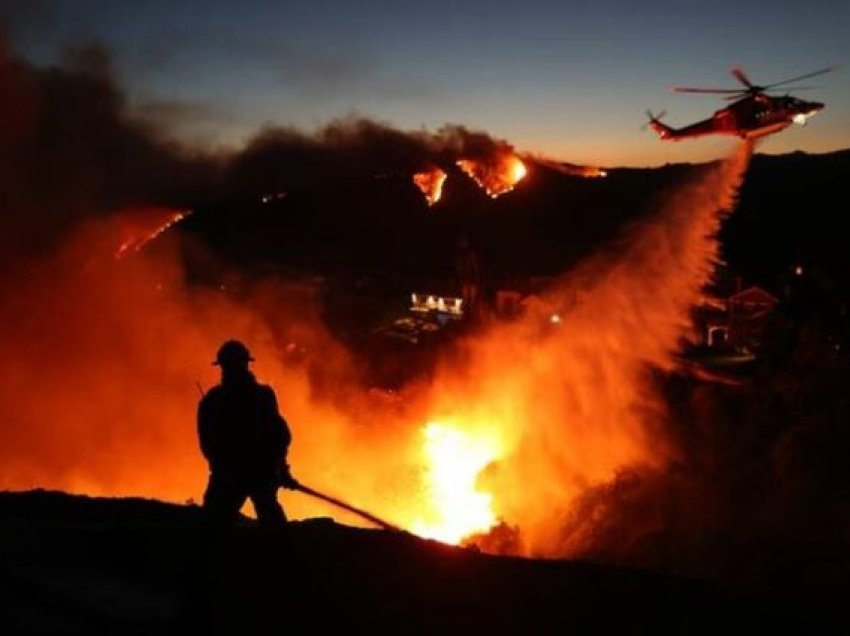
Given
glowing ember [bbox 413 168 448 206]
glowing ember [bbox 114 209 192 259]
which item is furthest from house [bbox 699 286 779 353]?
glowing ember [bbox 114 209 192 259]

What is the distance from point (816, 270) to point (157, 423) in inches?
804

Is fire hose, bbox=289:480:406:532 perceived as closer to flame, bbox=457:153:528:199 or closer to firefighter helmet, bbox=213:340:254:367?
firefighter helmet, bbox=213:340:254:367

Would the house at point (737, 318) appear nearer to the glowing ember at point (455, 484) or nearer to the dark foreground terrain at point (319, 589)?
the glowing ember at point (455, 484)

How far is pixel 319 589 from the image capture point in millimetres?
6137

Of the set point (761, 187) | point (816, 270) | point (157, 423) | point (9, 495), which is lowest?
point (9, 495)

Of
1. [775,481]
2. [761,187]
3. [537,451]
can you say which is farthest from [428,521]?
[761,187]

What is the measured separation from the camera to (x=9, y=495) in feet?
28.0

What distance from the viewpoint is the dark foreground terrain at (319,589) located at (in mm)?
5383

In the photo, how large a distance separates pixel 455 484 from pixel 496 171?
1047 centimetres

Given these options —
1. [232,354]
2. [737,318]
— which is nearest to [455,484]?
[737,318]

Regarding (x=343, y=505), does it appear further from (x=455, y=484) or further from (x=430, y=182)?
(x=455, y=484)

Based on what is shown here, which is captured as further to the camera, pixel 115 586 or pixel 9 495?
pixel 9 495

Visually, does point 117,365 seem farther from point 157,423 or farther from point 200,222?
point 200,222

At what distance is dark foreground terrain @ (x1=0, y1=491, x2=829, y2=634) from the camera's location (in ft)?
17.7
